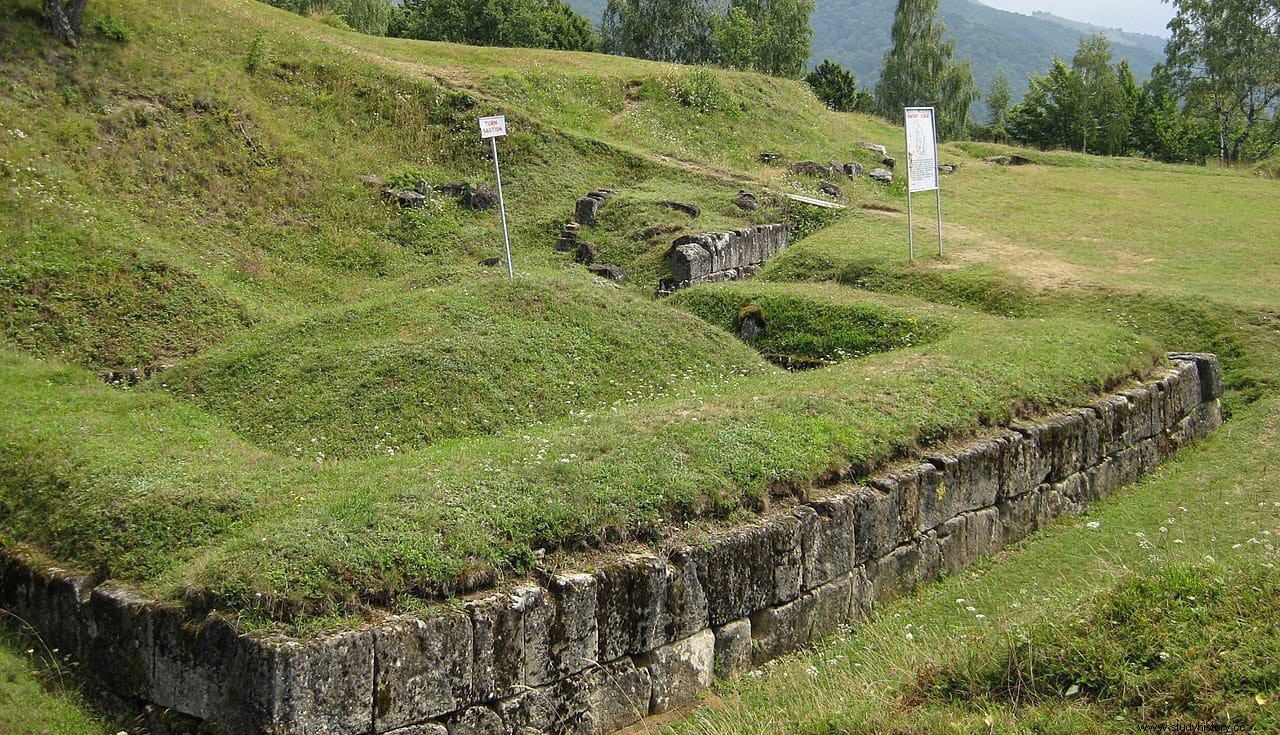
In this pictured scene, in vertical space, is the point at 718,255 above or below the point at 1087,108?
below

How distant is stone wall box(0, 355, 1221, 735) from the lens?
693cm

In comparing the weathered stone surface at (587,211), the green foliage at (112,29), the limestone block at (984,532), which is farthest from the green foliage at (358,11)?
the limestone block at (984,532)

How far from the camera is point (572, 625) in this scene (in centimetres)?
784

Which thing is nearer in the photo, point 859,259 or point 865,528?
point 865,528

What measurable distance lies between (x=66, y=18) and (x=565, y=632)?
2322 centimetres

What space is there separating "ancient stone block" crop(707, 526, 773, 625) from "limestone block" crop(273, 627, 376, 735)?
298 centimetres

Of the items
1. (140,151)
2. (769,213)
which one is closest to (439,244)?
(140,151)

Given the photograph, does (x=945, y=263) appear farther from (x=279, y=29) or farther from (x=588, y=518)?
(x=279, y=29)

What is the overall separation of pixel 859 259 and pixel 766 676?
14.8 metres

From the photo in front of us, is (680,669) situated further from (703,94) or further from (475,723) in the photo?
(703,94)

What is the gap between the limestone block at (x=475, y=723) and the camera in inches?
287

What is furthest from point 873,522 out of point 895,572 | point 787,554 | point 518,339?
point 518,339

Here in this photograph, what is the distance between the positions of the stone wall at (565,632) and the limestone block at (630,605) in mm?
15

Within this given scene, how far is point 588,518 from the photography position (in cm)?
855
